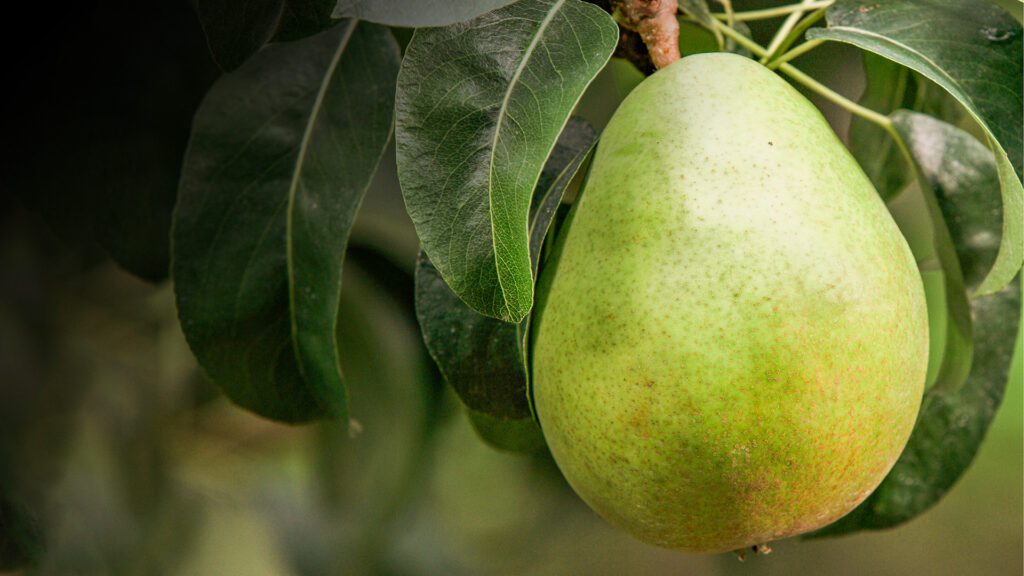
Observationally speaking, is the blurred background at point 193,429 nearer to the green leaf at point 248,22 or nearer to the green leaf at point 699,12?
the green leaf at point 699,12

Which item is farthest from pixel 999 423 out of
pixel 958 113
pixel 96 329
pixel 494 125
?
pixel 96 329

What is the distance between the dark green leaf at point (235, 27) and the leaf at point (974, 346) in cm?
54

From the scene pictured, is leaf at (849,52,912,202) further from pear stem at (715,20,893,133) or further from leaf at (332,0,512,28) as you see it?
leaf at (332,0,512,28)

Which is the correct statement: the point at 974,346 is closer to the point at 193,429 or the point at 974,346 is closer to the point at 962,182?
the point at 962,182

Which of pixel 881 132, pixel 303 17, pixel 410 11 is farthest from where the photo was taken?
pixel 881 132

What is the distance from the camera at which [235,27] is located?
19.0 inches

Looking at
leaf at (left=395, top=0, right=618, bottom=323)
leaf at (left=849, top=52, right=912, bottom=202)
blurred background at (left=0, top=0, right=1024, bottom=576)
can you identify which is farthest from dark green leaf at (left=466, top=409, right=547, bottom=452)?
leaf at (left=849, top=52, right=912, bottom=202)

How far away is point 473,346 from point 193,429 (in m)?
0.67

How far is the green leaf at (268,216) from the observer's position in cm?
61

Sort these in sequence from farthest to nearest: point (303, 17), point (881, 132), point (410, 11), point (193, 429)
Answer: point (193, 429) < point (881, 132) < point (303, 17) < point (410, 11)

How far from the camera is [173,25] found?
0.76 metres

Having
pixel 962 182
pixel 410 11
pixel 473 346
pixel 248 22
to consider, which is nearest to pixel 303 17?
pixel 248 22

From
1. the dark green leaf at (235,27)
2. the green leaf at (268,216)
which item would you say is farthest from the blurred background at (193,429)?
the dark green leaf at (235,27)

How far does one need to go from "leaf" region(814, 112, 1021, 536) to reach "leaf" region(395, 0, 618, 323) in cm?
38
